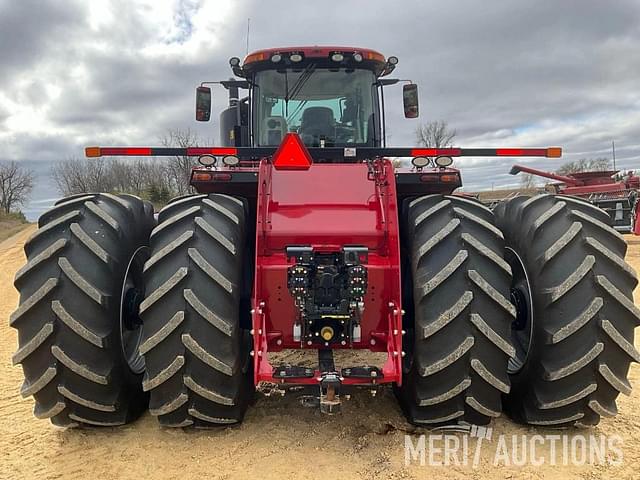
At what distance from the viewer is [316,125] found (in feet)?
17.5

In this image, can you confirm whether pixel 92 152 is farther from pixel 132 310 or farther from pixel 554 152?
pixel 554 152

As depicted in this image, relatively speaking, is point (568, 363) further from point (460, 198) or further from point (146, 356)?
point (146, 356)

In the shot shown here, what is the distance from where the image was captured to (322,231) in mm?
3486

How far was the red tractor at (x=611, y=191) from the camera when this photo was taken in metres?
15.6

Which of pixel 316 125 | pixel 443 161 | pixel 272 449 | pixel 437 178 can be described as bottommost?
pixel 272 449

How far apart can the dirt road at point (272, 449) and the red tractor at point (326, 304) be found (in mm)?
179

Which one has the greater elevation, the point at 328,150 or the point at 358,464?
the point at 328,150

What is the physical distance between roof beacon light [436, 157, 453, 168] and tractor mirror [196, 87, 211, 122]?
342cm

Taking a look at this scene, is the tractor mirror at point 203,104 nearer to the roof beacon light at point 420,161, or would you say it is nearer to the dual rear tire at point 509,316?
the roof beacon light at point 420,161

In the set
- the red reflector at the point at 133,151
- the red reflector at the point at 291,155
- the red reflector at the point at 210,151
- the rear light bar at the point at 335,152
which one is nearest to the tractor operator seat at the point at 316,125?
the rear light bar at the point at 335,152

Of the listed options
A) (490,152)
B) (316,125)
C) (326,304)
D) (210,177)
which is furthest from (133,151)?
(490,152)

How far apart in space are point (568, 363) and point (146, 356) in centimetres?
268

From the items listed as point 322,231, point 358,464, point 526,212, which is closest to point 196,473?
point 358,464

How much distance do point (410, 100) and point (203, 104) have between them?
2.57m
